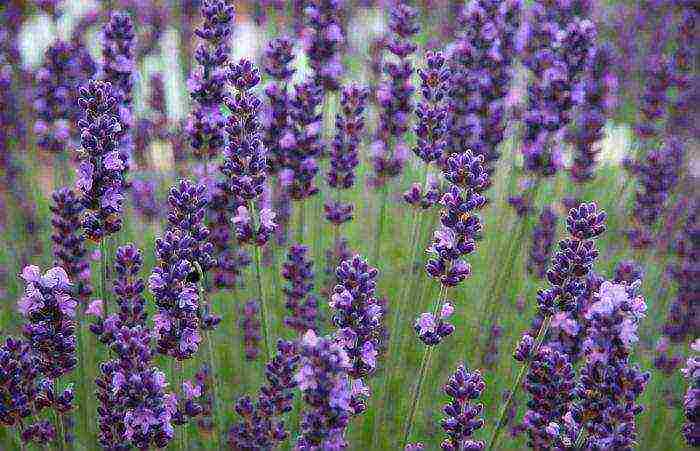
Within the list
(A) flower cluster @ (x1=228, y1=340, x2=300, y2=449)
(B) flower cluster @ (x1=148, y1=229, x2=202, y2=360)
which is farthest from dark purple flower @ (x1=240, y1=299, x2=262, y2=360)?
(B) flower cluster @ (x1=148, y1=229, x2=202, y2=360)

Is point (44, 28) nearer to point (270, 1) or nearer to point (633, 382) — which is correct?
point (270, 1)

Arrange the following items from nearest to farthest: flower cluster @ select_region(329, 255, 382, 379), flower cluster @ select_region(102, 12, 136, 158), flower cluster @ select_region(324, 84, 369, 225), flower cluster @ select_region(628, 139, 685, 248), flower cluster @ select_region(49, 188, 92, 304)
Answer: flower cluster @ select_region(329, 255, 382, 379) < flower cluster @ select_region(49, 188, 92, 304) < flower cluster @ select_region(102, 12, 136, 158) < flower cluster @ select_region(324, 84, 369, 225) < flower cluster @ select_region(628, 139, 685, 248)

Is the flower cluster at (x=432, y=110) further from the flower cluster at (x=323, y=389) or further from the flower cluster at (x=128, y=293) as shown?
the flower cluster at (x=323, y=389)

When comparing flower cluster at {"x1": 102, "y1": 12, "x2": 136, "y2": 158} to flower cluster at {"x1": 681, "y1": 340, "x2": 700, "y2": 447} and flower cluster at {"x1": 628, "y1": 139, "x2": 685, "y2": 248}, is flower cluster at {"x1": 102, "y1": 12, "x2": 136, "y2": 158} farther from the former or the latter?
flower cluster at {"x1": 628, "y1": 139, "x2": 685, "y2": 248}

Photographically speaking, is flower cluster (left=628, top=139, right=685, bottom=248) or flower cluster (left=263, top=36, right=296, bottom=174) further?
flower cluster (left=628, top=139, right=685, bottom=248)

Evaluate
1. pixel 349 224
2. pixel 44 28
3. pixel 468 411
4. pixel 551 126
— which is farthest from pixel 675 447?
pixel 44 28

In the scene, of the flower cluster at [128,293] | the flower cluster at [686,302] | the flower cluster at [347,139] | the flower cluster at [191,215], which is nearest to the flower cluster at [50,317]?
the flower cluster at [128,293]
